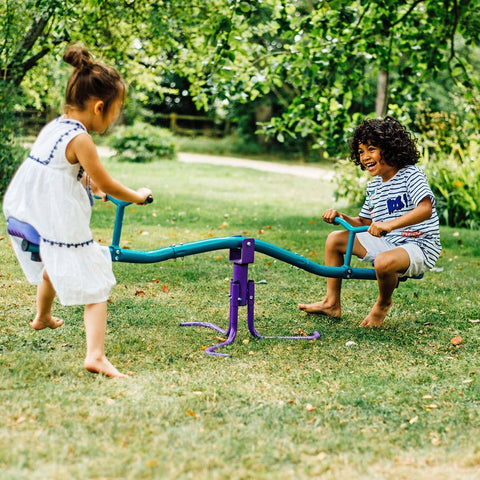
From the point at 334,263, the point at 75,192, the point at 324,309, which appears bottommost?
the point at 324,309

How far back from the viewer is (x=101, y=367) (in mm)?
3051

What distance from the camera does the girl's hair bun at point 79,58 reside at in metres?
3.00

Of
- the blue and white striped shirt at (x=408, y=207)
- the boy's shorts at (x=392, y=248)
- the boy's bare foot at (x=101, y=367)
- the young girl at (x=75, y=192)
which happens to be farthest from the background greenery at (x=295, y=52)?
the boy's bare foot at (x=101, y=367)

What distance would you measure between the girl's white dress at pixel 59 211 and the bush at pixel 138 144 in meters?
15.4

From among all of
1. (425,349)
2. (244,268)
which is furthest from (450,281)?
(244,268)

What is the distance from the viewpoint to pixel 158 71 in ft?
36.1

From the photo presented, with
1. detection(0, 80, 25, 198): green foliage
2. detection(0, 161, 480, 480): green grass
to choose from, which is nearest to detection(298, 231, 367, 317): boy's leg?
detection(0, 161, 480, 480): green grass

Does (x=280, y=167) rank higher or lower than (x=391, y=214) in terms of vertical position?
lower

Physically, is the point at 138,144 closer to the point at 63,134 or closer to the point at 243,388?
the point at 63,134

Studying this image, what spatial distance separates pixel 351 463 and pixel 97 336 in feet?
4.23

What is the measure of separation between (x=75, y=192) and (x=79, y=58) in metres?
0.60

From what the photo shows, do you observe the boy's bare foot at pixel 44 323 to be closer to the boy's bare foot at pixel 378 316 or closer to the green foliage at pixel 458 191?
the boy's bare foot at pixel 378 316

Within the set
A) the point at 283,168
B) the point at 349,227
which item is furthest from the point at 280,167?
the point at 349,227

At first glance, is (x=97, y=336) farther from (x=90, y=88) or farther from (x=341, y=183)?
(x=341, y=183)
